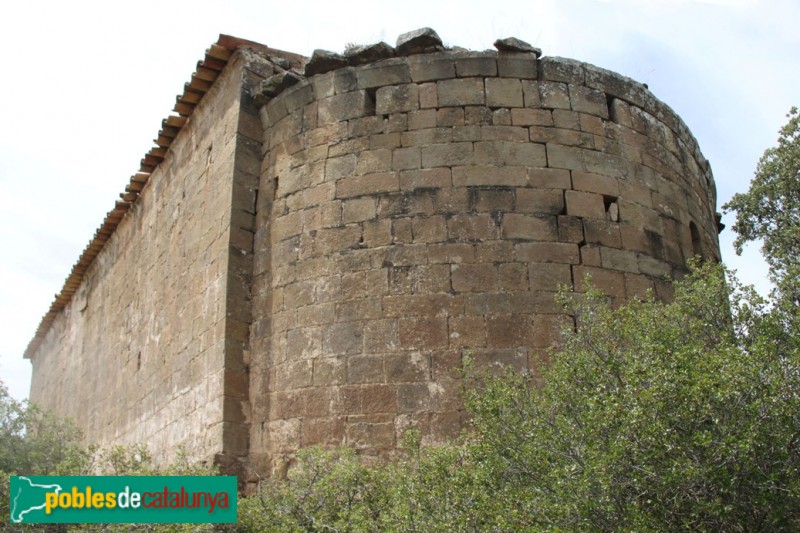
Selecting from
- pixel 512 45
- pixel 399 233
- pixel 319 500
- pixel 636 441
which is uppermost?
pixel 512 45

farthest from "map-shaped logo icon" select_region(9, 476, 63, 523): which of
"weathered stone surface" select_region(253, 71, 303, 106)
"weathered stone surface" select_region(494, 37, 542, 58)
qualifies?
"weathered stone surface" select_region(494, 37, 542, 58)

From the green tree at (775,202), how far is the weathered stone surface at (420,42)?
4.48 m

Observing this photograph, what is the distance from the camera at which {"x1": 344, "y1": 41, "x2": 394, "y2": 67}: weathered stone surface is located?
24.0ft

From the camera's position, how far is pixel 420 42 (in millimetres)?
7246

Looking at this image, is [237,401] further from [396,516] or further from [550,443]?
[550,443]

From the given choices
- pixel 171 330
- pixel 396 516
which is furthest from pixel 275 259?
pixel 396 516

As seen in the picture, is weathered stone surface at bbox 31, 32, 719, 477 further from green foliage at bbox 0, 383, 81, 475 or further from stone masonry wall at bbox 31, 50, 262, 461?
green foliage at bbox 0, 383, 81, 475

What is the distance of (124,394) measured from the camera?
10188 mm

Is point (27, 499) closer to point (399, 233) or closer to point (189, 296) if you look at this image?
point (189, 296)

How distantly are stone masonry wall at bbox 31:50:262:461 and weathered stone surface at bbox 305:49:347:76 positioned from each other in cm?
74

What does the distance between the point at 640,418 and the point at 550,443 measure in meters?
0.60

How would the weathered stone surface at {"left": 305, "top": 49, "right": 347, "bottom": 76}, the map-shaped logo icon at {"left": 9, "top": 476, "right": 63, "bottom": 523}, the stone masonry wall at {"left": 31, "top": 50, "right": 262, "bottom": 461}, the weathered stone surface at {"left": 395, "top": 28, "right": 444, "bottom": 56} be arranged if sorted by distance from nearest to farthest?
1. the map-shaped logo icon at {"left": 9, "top": 476, "right": 63, "bottom": 523}
2. the stone masonry wall at {"left": 31, "top": 50, "right": 262, "bottom": 461}
3. the weathered stone surface at {"left": 395, "top": 28, "right": 444, "bottom": 56}
4. the weathered stone surface at {"left": 305, "top": 49, "right": 347, "bottom": 76}

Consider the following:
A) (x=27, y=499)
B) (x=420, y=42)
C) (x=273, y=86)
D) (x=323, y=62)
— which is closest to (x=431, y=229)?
(x=420, y=42)

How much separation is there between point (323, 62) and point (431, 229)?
197 centimetres
